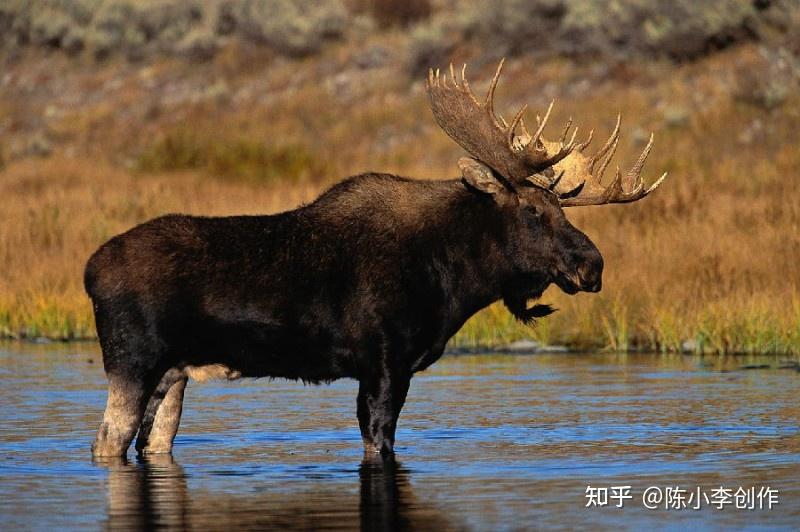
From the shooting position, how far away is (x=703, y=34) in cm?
3366

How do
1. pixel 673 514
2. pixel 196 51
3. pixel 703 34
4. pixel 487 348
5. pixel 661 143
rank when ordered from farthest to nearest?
pixel 196 51, pixel 703 34, pixel 661 143, pixel 487 348, pixel 673 514

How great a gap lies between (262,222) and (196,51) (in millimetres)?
36090

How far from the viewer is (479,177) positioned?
11758mm

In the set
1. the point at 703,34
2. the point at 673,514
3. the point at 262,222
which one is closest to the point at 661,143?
the point at 703,34

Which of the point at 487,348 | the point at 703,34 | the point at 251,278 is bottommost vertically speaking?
the point at 487,348

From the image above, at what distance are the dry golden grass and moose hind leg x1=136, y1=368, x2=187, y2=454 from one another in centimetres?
701

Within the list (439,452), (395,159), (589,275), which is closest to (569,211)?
(589,275)

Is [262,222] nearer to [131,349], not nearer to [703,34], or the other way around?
[131,349]

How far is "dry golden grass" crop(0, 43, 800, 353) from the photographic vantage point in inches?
710

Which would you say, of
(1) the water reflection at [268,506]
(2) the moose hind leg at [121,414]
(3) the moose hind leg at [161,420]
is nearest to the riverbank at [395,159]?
(3) the moose hind leg at [161,420]

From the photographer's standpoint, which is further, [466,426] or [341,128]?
[341,128]

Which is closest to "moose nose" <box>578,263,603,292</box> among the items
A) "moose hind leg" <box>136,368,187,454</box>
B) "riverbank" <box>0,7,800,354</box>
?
"moose hind leg" <box>136,368,187,454</box>

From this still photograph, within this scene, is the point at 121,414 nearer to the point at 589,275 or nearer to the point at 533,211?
the point at 533,211

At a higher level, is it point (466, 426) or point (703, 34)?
point (703, 34)
